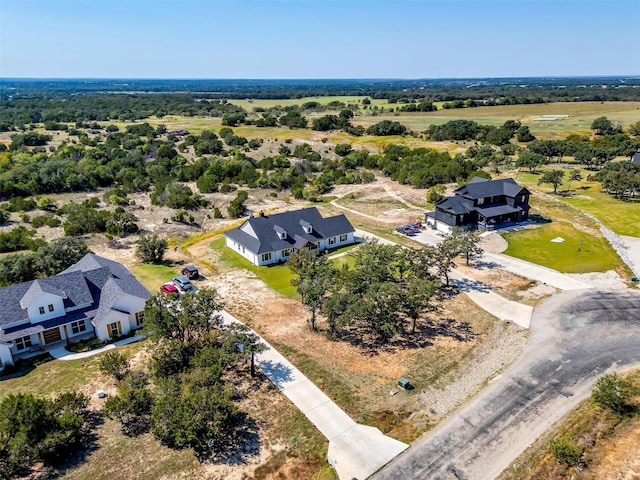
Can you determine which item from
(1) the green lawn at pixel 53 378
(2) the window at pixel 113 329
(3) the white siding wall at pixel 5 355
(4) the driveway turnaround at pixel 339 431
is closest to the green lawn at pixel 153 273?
(2) the window at pixel 113 329

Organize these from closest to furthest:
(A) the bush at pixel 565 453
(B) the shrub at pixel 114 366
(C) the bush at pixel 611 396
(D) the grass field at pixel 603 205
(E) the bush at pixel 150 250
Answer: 1. (A) the bush at pixel 565 453
2. (C) the bush at pixel 611 396
3. (B) the shrub at pixel 114 366
4. (E) the bush at pixel 150 250
5. (D) the grass field at pixel 603 205

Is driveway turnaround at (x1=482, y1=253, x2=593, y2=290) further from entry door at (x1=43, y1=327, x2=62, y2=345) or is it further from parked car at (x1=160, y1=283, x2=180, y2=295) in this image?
entry door at (x1=43, y1=327, x2=62, y2=345)

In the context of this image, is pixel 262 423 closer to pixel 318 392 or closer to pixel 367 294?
pixel 318 392

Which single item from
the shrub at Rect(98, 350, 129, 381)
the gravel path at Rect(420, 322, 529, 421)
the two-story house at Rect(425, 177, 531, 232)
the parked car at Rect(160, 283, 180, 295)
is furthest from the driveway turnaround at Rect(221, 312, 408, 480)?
the two-story house at Rect(425, 177, 531, 232)

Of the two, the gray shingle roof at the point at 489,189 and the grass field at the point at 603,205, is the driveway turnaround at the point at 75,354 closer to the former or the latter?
Result: the gray shingle roof at the point at 489,189

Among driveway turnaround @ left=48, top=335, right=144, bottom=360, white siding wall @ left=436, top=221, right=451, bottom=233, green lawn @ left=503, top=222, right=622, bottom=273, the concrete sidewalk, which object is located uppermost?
white siding wall @ left=436, top=221, right=451, bottom=233

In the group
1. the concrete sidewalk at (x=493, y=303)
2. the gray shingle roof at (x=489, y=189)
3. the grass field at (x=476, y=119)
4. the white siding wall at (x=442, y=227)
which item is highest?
the grass field at (x=476, y=119)

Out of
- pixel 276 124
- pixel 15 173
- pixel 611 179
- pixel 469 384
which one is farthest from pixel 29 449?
pixel 276 124
